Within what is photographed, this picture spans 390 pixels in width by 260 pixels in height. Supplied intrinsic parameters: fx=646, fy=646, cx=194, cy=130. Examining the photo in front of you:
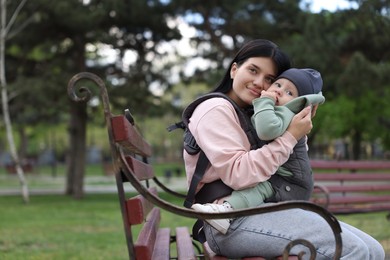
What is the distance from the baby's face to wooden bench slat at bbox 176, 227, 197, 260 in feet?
2.51

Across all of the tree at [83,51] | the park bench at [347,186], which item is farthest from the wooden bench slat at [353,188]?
the tree at [83,51]

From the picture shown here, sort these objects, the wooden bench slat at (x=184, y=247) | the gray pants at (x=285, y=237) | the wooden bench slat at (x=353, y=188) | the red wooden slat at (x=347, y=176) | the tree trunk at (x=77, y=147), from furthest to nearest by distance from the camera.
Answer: the tree trunk at (x=77, y=147) → the wooden bench slat at (x=353, y=188) → the red wooden slat at (x=347, y=176) → the wooden bench slat at (x=184, y=247) → the gray pants at (x=285, y=237)

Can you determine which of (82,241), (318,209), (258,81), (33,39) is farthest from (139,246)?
(33,39)

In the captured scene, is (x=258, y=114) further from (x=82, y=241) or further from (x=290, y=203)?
(x=82, y=241)

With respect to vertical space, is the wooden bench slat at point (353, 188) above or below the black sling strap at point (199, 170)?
below

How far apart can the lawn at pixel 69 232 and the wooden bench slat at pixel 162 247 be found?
8.46ft

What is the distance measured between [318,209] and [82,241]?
248 inches

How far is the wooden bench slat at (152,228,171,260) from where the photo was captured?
120 inches

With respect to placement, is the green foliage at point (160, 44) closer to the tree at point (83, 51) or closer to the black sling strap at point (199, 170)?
the tree at point (83, 51)

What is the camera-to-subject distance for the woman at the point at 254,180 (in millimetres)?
2533

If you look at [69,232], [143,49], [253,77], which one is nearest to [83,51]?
[143,49]

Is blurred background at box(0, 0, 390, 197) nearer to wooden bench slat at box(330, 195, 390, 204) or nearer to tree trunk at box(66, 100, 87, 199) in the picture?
tree trunk at box(66, 100, 87, 199)

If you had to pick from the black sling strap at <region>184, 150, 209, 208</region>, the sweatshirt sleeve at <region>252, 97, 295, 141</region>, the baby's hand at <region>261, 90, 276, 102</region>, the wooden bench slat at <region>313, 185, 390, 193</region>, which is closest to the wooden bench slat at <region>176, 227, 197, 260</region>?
the black sling strap at <region>184, 150, 209, 208</region>

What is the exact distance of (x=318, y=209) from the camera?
7.84 feet
